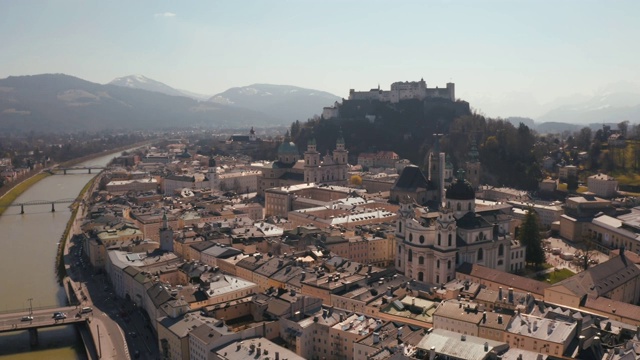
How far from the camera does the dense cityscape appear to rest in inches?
982

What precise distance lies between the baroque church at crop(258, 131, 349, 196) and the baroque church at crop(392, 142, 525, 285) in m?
27.9

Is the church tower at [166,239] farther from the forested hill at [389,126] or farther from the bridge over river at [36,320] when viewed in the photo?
the forested hill at [389,126]

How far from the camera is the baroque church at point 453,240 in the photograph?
1368 inches

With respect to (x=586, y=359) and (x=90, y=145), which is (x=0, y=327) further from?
(x=90, y=145)

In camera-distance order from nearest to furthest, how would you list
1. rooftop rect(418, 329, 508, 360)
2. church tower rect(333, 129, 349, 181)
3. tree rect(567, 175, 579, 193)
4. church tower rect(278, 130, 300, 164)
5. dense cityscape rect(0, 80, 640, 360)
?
1. rooftop rect(418, 329, 508, 360)
2. dense cityscape rect(0, 80, 640, 360)
3. tree rect(567, 175, 579, 193)
4. church tower rect(333, 129, 349, 181)
5. church tower rect(278, 130, 300, 164)

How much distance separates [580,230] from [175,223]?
108ft

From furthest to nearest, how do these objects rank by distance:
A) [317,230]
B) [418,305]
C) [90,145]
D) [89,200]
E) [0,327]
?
[90,145] < [89,200] < [317,230] < [0,327] < [418,305]

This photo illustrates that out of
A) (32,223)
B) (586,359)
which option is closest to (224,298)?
(586,359)

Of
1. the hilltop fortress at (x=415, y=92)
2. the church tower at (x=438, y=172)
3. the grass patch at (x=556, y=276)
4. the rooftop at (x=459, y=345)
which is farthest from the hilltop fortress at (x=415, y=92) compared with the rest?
the rooftop at (x=459, y=345)

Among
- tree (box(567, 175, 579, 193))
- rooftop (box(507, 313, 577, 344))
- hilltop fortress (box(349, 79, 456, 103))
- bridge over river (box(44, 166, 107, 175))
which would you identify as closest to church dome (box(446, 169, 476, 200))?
rooftop (box(507, 313, 577, 344))

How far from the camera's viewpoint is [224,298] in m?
30.7

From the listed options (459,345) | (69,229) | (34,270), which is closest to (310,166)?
(69,229)

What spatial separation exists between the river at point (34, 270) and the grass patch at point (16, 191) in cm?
91

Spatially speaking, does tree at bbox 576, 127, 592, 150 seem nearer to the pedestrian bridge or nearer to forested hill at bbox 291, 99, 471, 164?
forested hill at bbox 291, 99, 471, 164
